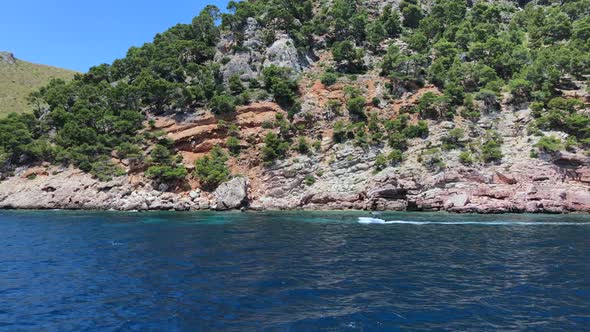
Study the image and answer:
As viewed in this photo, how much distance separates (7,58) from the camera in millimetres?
150750

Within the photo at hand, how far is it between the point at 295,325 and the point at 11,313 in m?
10.5

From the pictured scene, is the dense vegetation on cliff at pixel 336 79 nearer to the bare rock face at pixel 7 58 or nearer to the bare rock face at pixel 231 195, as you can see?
the bare rock face at pixel 231 195

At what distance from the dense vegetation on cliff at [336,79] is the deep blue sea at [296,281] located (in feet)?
120

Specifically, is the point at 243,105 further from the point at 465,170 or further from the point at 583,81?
the point at 583,81

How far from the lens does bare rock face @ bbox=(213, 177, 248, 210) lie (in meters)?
63.6

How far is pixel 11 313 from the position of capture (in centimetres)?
1437

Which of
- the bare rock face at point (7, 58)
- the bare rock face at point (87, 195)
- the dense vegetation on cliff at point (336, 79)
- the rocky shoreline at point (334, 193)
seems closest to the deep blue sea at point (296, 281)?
the rocky shoreline at point (334, 193)

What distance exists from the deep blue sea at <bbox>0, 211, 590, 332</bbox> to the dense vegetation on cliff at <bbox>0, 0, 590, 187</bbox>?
120ft

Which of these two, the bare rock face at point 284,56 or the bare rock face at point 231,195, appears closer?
the bare rock face at point 231,195

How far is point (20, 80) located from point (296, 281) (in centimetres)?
15588

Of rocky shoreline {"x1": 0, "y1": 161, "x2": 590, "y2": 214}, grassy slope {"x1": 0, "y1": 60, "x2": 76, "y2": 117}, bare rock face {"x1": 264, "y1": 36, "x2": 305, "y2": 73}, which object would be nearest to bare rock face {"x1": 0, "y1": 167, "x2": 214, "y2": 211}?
rocky shoreline {"x1": 0, "y1": 161, "x2": 590, "y2": 214}

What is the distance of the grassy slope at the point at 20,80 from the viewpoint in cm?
11481

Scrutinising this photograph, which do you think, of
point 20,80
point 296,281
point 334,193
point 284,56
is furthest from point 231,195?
point 20,80

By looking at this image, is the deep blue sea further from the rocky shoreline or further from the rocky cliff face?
the rocky cliff face
